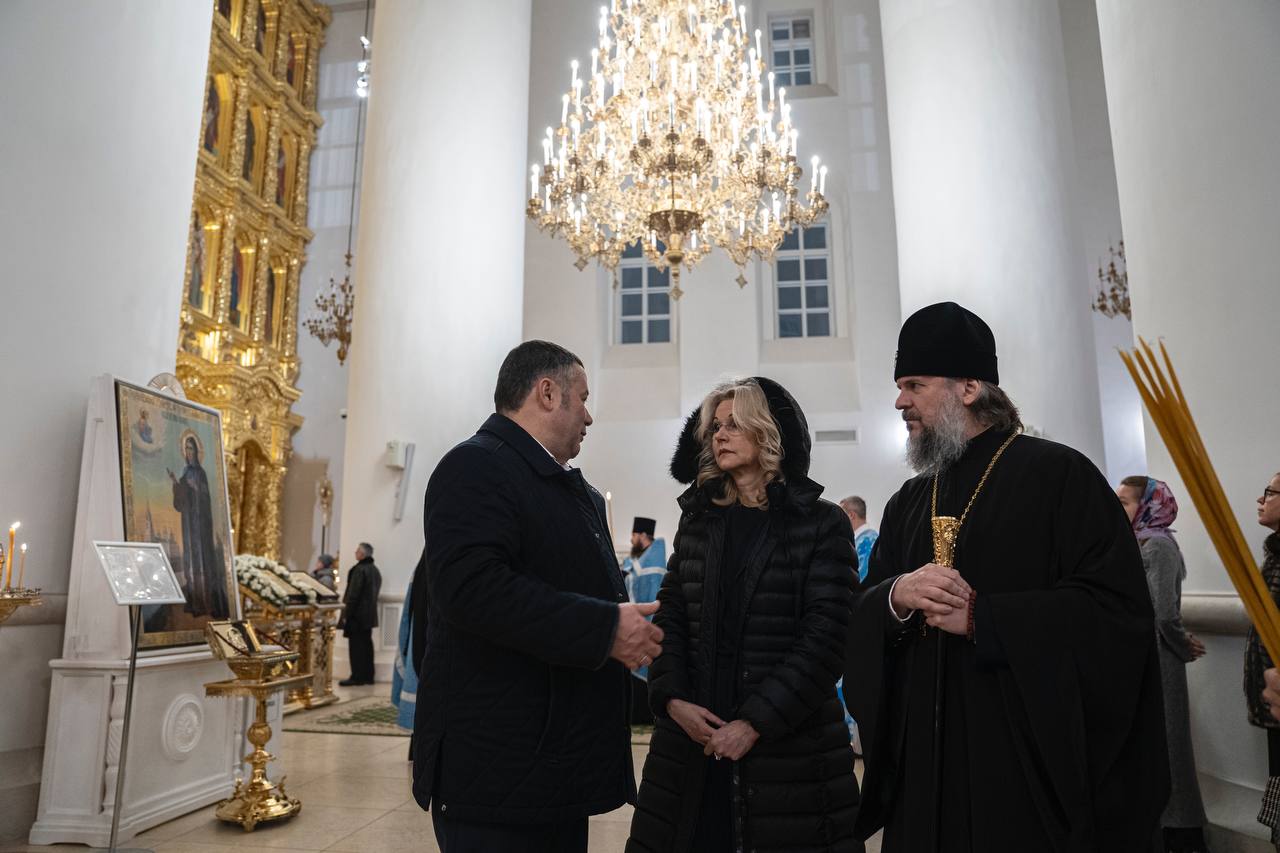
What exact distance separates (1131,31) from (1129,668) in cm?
337

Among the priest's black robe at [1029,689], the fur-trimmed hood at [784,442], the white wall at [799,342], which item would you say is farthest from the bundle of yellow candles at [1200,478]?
the white wall at [799,342]

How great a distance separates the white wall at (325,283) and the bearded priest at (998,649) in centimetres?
1604

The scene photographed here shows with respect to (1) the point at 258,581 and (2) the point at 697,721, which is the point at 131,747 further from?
(2) the point at 697,721

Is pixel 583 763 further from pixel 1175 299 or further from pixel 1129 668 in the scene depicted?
pixel 1175 299

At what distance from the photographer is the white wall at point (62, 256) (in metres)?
3.87

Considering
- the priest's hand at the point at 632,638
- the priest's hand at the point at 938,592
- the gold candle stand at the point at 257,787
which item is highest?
the priest's hand at the point at 938,592

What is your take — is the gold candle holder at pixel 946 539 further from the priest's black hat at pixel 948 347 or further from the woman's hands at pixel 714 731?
the woman's hands at pixel 714 731

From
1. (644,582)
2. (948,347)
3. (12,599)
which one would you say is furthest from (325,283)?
(948,347)

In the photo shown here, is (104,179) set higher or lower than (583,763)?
higher

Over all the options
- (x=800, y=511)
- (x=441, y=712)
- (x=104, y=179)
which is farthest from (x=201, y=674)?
(x=800, y=511)

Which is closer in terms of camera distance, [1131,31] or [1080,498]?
[1080,498]

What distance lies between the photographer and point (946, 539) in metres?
1.97

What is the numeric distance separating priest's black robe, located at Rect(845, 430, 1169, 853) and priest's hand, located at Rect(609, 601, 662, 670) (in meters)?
0.48

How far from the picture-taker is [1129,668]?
1.78 m
